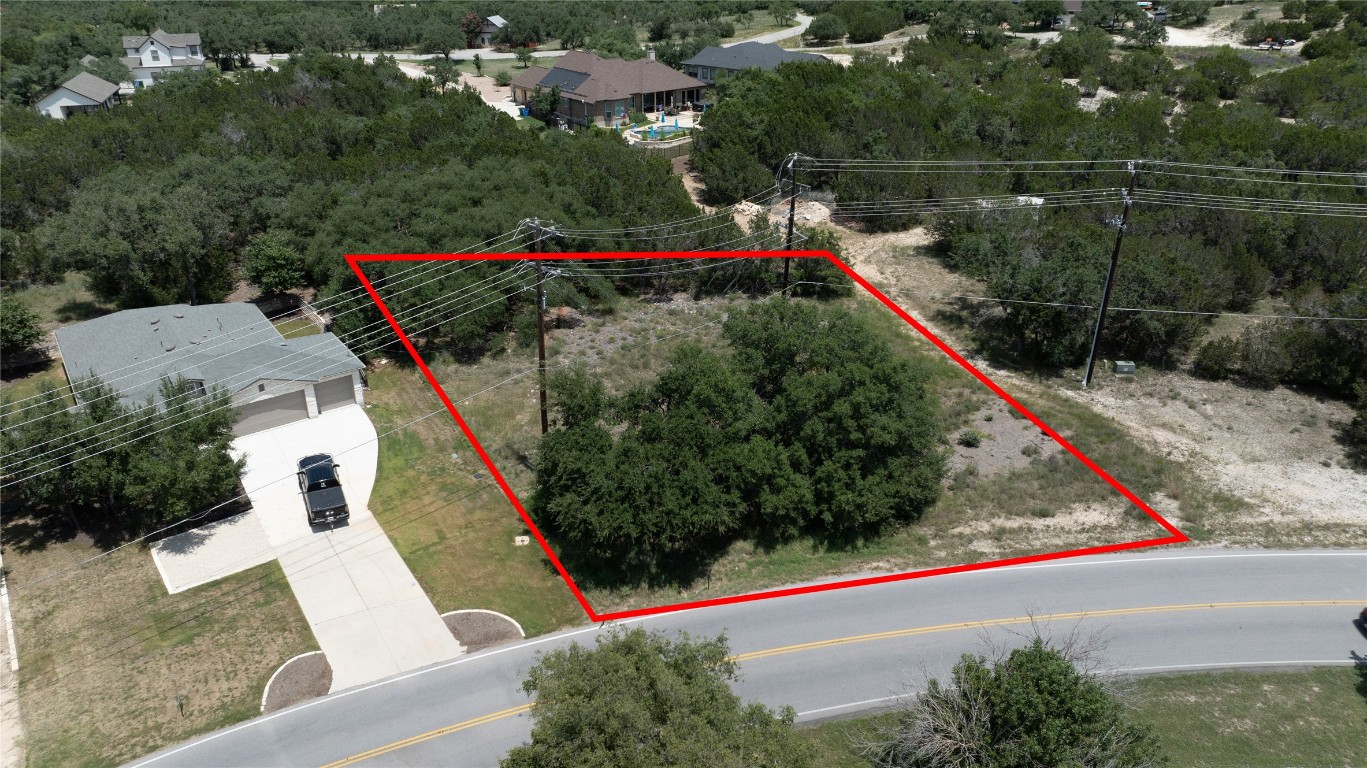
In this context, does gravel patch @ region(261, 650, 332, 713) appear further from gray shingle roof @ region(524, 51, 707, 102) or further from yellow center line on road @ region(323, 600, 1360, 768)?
gray shingle roof @ region(524, 51, 707, 102)

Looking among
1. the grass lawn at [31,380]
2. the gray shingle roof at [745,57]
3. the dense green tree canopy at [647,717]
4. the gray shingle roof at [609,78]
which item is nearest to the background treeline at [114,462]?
the grass lawn at [31,380]

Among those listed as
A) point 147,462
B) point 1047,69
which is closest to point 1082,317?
point 147,462

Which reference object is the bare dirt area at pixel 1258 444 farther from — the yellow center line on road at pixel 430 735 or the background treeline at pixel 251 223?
the yellow center line on road at pixel 430 735

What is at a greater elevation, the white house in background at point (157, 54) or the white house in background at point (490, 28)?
the white house in background at point (490, 28)

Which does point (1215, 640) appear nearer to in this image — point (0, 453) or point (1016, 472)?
point (1016, 472)

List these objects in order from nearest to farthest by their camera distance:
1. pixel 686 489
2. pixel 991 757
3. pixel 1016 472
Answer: pixel 991 757, pixel 686 489, pixel 1016 472

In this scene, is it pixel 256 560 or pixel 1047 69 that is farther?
pixel 1047 69

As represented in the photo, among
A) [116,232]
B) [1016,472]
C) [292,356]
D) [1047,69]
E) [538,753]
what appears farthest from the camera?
[1047,69]
